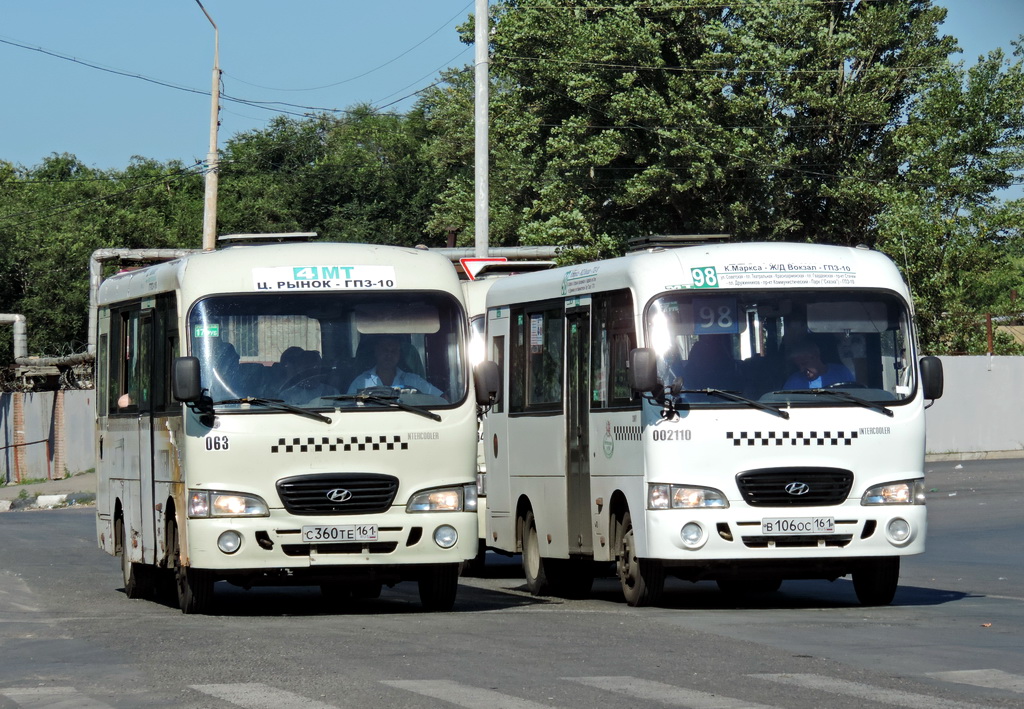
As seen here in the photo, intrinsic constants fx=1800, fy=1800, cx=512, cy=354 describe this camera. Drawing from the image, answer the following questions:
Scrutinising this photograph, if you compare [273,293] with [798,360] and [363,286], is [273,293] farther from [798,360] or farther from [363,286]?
[798,360]

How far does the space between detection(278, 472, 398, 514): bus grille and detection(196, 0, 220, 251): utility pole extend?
23.4m

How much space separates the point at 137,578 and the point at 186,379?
3364 millimetres

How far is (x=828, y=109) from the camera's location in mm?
40188

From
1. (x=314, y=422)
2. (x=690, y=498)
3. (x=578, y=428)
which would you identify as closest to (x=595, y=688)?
(x=690, y=498)

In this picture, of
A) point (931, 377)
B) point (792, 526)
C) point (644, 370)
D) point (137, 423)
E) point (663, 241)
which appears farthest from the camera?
point (663, 241)

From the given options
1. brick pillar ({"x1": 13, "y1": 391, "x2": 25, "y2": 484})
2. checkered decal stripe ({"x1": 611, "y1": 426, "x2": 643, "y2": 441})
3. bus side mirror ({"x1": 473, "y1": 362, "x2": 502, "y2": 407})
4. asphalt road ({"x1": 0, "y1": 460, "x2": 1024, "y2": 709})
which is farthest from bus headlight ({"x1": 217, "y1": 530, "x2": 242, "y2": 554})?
brick pillar ({"x1": 13, "y1": 391, "x2": 25, "y2": 484})

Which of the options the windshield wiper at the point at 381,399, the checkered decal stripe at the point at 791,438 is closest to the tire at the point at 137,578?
the windshield wiper at the point at 381,399

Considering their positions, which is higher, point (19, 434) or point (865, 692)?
point (19, 434)

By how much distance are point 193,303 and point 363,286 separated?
128 cm

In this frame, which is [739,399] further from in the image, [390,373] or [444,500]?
[390,373]

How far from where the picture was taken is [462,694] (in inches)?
340

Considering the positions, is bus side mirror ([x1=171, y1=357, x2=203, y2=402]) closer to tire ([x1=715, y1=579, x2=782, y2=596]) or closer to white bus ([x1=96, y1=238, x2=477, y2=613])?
white bus ([x1=96, y1=238, x2=477, y2=613])

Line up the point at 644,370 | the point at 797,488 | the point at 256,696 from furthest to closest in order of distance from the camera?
1. the point at 797,488
2. the point at 644,370
3. the point at 256,696

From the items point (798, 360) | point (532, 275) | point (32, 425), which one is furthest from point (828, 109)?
point (798, 360)
